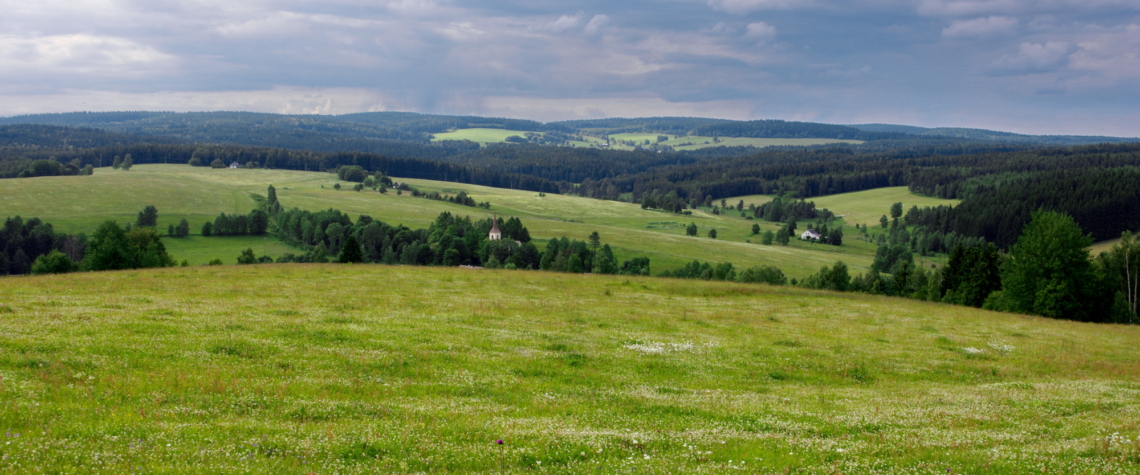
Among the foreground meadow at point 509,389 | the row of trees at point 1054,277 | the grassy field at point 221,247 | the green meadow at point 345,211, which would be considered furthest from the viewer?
the green meadow at point 345,211

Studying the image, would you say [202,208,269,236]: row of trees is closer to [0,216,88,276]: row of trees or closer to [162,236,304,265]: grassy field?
[162,236,304,265]: grassy field

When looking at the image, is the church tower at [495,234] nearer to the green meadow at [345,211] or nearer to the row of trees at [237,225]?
the green meadow at [345,211]

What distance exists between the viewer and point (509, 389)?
54.2 ft

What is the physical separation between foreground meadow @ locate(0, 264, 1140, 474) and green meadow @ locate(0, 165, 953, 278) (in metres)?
82.0

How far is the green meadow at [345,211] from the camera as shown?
4759 inches

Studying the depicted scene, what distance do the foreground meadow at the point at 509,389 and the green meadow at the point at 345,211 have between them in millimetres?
81973

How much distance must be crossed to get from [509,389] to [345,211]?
146m

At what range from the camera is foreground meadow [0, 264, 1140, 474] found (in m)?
10.6

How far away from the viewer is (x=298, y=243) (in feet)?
394

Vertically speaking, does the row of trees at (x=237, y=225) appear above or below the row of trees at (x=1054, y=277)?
below

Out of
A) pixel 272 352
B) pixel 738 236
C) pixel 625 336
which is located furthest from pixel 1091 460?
pixel 738 236

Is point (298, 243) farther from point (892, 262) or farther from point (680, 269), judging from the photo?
point (892, 262)

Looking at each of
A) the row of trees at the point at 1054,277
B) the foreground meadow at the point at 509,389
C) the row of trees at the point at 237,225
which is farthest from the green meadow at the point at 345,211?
the foreground meadow at the point at 509,389

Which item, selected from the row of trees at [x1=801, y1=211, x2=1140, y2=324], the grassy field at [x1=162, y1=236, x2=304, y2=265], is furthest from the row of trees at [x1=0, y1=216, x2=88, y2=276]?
the row of trees at [x1=801, y1=211, x2=1140, y2=324]
